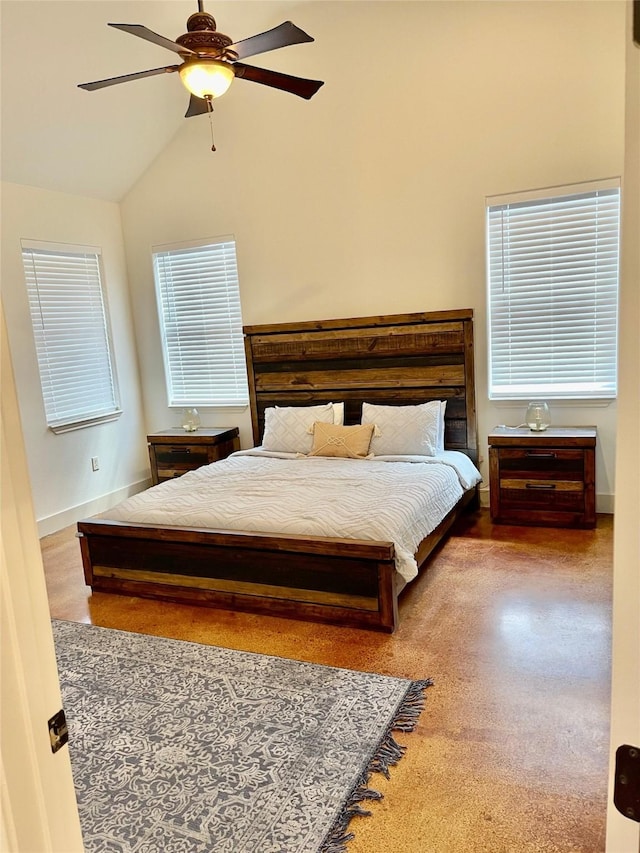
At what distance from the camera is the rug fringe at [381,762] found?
1.74 m

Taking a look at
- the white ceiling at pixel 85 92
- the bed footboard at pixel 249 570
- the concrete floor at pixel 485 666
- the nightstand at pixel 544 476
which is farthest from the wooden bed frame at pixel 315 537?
the white ceiling at pixel 85 92

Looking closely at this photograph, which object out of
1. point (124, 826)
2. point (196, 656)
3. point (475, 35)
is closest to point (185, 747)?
point (124, 826)

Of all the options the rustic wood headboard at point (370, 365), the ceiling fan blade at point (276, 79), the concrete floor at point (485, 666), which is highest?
the ceiling fan blade at point (276, 79)

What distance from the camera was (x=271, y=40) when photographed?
2549mm

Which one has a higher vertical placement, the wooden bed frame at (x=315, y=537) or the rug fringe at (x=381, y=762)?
the wooden bed frame at (x=315, y=537)

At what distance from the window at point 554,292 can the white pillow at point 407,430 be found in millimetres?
605

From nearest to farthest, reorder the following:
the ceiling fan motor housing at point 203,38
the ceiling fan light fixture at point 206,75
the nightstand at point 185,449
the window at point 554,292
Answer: the ceiling fan motor housing at point 203,38 < the ceiling fan light fixture at point 206,75 < the window at point 554,292 < the nightstand at point 185,449

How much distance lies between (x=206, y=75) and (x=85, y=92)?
200cm

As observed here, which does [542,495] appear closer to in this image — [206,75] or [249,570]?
[249,570]

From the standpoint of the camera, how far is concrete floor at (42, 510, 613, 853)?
1.77 meters

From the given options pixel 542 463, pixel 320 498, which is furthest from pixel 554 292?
pixel 320 498

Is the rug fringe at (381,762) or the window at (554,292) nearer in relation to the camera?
the rug fringe at (381,762)

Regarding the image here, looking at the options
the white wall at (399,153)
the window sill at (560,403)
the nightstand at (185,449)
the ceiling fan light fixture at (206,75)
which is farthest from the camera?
the nightstand at (185,449)

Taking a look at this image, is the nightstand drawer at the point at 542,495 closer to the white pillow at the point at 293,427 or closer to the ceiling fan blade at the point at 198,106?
the white pillow at the point at 293,427
